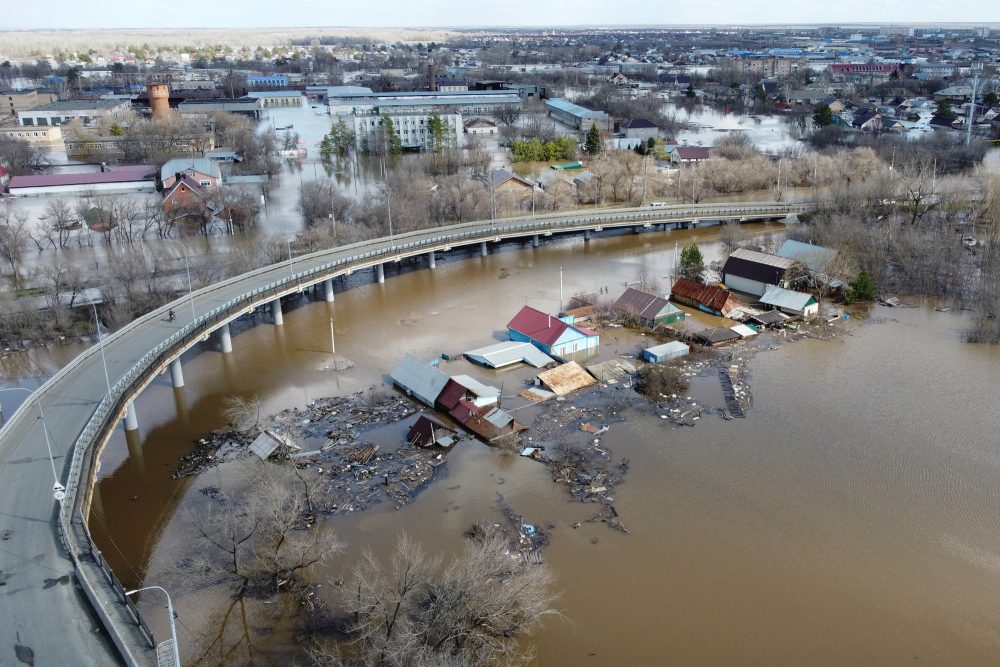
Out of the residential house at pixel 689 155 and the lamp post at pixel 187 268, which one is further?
the residential house at pixel 689 155

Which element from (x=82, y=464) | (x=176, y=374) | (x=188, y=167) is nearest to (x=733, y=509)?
(x=82, y=464)

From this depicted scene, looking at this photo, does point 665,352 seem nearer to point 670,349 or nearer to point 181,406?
point 670,349

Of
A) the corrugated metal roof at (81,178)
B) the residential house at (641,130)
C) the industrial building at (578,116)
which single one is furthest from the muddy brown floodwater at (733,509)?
the industrial building at (578,116)

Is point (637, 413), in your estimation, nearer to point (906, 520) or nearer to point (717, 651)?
point (906, 520)

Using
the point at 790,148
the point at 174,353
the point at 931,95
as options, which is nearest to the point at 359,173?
the point at 790,148

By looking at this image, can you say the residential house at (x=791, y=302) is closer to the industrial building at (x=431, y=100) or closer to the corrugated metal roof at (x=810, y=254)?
the corrugated metal roof at (x=810, y=254)

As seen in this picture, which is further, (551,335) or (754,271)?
(754,271)

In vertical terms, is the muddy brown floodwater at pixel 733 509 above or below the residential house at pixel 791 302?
below
